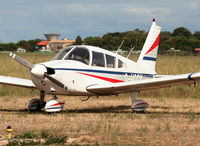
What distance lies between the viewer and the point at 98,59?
1376 cm

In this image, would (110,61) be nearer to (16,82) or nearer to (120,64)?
(120,64)

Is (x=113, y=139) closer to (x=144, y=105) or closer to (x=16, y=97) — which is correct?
(x=144, y=105)

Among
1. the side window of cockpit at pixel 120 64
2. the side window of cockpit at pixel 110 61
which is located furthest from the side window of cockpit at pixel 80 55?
the side window of cockpit at pixel 120 64

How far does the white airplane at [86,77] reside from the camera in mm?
12602

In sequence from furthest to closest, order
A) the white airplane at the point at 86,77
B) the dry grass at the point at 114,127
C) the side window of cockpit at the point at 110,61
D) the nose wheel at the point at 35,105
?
the nose wheel at the point at 35,105, the side window of cockpit at the point at 110,61, the white airplane at the point at 86,77, the dry grass at the point at 114,127

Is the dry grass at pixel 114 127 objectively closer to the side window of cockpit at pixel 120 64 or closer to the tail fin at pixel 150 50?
the side window of cockpit at pixel 120 64

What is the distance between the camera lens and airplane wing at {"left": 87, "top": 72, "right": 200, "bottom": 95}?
12.7 m

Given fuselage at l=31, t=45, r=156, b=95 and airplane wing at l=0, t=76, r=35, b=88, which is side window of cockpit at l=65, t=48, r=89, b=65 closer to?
fuselage at l=31, t=45, r=156, b=95

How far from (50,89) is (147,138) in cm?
492

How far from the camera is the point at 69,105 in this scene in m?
16.4

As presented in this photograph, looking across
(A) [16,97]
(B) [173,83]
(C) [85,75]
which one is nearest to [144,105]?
(B) [173,83]

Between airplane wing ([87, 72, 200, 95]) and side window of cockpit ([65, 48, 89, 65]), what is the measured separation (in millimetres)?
889

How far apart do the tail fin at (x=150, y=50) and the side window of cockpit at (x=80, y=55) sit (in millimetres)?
3372

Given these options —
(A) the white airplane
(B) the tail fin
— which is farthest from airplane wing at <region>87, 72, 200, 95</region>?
(B) the tail fin
